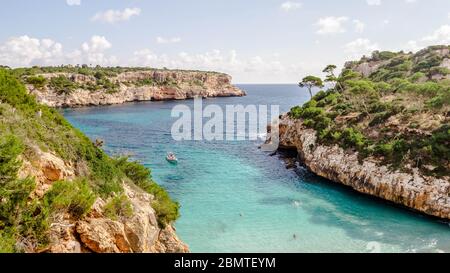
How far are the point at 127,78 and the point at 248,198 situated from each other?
103m

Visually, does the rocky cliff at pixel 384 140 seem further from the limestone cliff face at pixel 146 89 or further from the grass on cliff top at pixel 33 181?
the limestone cliff face at pixel 146 89

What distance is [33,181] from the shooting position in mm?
9219

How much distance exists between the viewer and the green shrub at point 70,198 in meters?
9.59

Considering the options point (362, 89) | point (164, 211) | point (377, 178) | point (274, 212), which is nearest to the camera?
point (164, 211)

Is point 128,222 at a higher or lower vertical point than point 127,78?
lower

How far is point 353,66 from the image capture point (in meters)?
72.4

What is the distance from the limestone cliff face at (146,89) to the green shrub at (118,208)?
3018 inches

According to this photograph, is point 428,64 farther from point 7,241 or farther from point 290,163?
point 7,241

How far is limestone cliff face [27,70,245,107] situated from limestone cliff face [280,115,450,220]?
7019 cm

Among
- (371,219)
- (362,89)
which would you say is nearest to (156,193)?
(371,219)

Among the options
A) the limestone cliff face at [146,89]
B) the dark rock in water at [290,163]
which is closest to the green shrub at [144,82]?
the limestone cliff face at [146,89]

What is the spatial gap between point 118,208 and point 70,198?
232 centimetres
